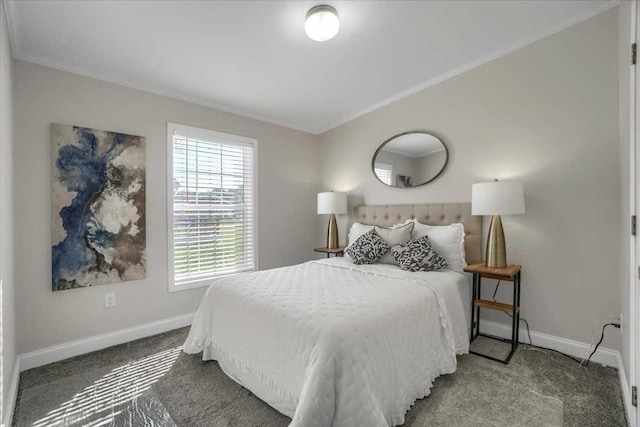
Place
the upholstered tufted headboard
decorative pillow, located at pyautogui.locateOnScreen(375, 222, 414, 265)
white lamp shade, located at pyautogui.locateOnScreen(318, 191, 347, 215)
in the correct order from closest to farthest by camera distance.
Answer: the upholstered tufted headboard → decorative pillow, located at pyautogui.locateOnScreen(375, 222, 414, 265) → white lamp shade, located at pyautogui.locateOnScreen(318, 191, 347, 215)

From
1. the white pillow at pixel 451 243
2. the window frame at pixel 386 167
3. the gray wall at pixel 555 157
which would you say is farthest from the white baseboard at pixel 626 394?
the window frame at pixel 386 167

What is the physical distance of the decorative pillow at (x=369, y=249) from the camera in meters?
2.98

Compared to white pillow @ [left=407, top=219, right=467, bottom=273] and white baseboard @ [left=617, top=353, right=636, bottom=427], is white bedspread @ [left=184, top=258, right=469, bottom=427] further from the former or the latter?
white baseboard @ [left=617, top=353, right=636, bottom=427]

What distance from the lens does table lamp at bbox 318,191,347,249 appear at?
152 inches

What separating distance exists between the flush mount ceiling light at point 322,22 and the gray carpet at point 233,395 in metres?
2.52

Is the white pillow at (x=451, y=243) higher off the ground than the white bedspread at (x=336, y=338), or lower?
higher

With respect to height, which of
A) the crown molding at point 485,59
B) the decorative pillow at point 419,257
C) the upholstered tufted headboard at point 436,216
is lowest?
the decorative pillow at point 419,257

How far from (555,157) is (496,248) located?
35.7 inches

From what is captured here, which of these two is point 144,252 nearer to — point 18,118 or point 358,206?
point 18,118

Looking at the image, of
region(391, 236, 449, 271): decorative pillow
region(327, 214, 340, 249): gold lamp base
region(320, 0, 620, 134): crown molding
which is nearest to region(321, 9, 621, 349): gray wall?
region(320, 0, 620, 134): crown molding

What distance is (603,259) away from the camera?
7.24ft

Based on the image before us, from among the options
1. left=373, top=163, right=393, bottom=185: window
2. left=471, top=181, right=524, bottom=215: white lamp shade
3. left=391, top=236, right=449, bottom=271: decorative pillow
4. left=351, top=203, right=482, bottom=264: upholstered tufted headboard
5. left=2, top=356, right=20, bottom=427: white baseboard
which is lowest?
left=2, top=356, right=20, bottom=427: white baseboard

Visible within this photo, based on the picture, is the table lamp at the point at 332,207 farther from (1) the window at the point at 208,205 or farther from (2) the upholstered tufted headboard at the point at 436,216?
(1) the window at the point at 208,205

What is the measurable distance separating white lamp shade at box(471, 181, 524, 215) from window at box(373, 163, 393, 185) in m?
1.30
